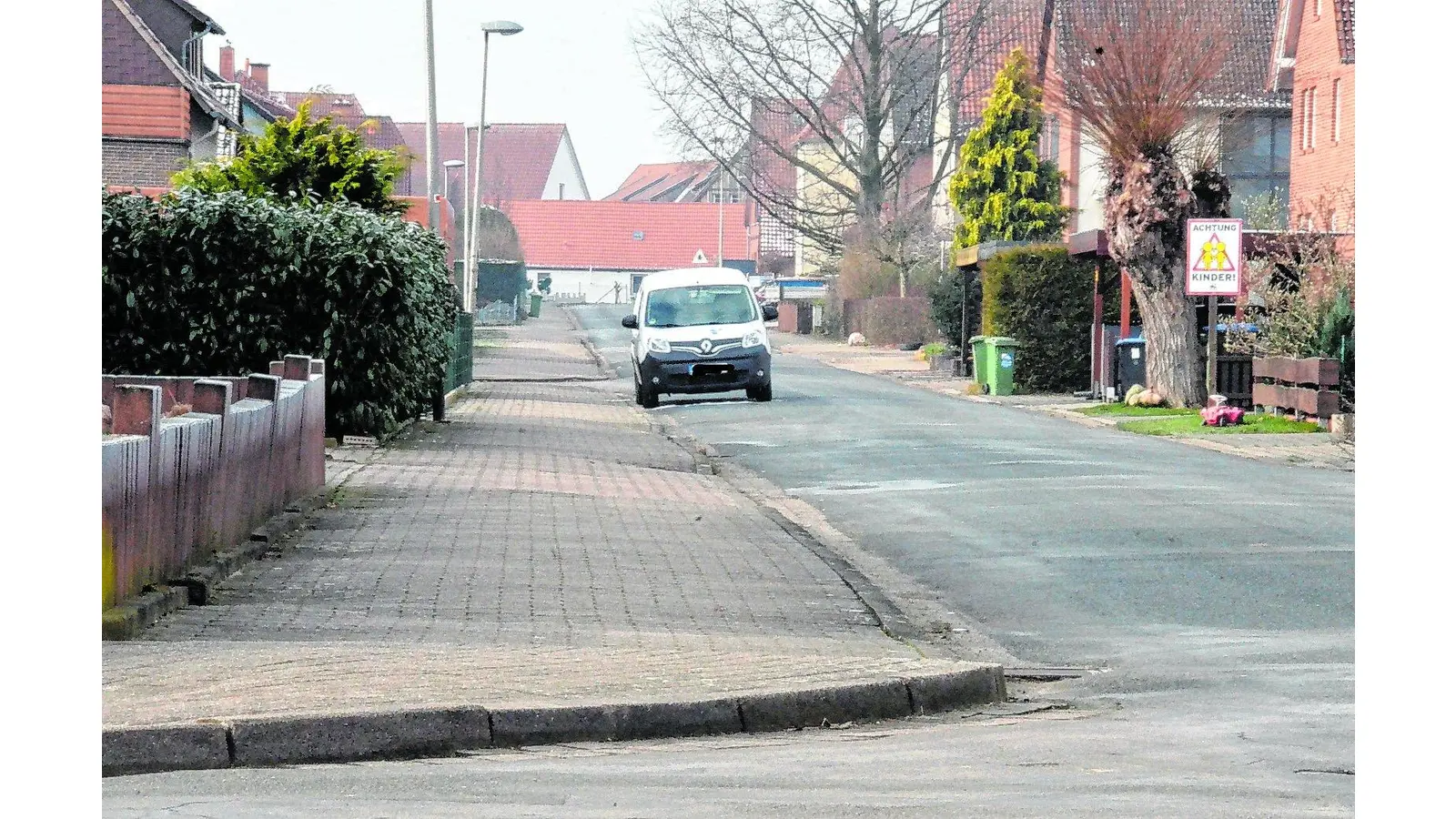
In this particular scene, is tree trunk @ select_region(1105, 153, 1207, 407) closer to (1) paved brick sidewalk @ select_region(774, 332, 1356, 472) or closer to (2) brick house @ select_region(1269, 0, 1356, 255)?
(1) paved brick sidewalk @ select_region(774, 332, 1356, 472)

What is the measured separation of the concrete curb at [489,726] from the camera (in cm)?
668

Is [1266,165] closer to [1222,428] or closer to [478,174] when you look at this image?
[478,174]

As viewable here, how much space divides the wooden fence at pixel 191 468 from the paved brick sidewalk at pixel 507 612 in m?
0.32

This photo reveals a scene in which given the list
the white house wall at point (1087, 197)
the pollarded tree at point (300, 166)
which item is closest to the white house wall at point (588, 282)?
the white house wall at point (1087, 197)

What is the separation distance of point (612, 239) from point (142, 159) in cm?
8291

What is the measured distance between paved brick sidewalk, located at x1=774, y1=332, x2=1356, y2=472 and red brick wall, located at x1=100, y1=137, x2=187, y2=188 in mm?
15220

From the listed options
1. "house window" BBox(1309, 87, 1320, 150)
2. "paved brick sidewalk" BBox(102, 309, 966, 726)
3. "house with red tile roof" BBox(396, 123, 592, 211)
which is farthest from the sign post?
"house with red tile roof" BBox(396, 123, 592, 211)

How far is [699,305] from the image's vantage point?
3262cm

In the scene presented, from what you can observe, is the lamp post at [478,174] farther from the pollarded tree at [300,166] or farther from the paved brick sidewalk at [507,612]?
the paved brick sidewalk at [507,612]

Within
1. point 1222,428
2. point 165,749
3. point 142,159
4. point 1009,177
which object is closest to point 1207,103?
point 1222,428
